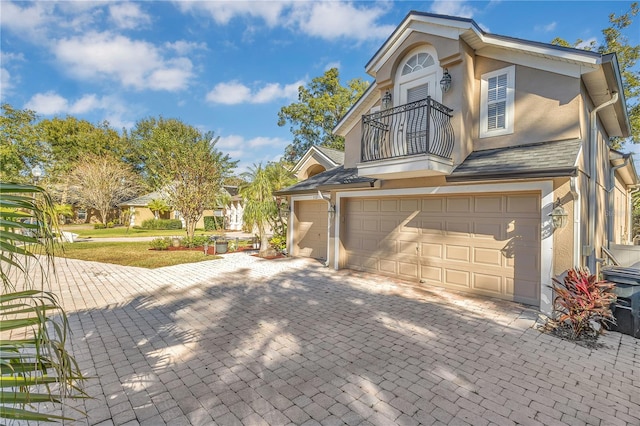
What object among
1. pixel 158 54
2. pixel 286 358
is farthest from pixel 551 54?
pixel 158 54

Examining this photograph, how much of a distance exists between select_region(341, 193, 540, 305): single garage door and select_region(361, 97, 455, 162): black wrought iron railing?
1454mm

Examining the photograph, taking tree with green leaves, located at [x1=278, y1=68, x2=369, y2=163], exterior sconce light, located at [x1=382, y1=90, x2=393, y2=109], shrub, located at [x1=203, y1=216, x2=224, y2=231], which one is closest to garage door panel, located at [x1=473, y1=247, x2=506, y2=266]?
exterior sconce light, located at [x1=382, y1=90, x2=393, y2=109]

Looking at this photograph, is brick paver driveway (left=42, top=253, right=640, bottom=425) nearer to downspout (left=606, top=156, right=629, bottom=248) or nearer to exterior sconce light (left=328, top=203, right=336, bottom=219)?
exterior sconce light (left=328, top=203, right=336, bottom=219)

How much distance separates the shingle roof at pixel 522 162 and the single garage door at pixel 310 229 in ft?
20.0

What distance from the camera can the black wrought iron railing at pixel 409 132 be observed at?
24.3ft

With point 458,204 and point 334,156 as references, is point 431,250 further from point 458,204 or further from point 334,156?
point 334,156

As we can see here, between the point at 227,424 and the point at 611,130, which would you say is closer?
the point at 227,424

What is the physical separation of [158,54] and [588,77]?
1588 cm

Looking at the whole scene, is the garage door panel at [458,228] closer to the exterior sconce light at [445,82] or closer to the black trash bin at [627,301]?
the black trash bin at [627,301]

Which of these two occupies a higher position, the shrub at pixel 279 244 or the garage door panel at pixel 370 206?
the garage door panel at pixel 370 206

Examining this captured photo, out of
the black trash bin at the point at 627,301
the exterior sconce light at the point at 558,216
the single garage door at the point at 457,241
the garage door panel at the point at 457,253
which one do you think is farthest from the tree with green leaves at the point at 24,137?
the black trash bin at the point at 627,301

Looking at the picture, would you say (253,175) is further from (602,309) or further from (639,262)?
(639,262)

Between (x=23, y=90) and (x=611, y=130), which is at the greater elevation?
(x=23, y=90)

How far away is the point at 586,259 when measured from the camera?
6.63 metres
